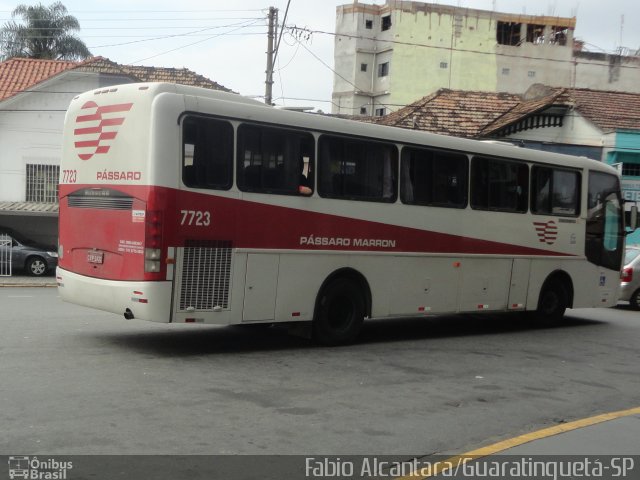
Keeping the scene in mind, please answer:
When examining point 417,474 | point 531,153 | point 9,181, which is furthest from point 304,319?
point 9,181

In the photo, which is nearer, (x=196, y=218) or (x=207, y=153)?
(x=196, y=218)

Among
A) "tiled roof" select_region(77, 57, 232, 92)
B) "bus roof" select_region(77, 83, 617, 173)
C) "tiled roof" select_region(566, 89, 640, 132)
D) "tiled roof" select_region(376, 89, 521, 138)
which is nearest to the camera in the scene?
"bus roof" select_region(77, 83, 617, 173)

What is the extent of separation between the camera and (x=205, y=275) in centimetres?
931

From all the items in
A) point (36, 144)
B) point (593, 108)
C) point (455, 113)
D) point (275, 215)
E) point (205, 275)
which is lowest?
point (205, 275)

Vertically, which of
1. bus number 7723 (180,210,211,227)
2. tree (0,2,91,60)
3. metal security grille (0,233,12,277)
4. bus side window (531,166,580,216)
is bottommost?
metal security grille (0,233,12,277)

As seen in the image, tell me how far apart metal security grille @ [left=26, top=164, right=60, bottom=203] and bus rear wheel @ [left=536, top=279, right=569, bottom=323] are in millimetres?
17873

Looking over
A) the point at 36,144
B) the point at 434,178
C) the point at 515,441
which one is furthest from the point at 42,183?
the point at 515,441

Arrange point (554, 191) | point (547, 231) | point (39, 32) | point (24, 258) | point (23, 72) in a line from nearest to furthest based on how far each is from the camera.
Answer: point (547, 231), point (554, 191), point (24, 258), point (23, 72), point (39, 32)

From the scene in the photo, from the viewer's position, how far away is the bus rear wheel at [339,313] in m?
10.6

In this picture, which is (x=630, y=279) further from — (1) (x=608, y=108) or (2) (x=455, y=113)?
(1) (x=608, y=108)

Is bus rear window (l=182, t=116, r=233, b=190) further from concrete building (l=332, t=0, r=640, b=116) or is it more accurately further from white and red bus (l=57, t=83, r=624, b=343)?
concrete building (l=332, t=0, r=640, b=116)

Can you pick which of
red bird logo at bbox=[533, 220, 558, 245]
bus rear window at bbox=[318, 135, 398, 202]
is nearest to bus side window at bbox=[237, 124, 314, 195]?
bus rear window at bbox=[318, 135, 398, 202]

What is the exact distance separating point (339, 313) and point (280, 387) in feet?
9.75

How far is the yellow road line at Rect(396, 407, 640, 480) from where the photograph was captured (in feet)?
18.5
